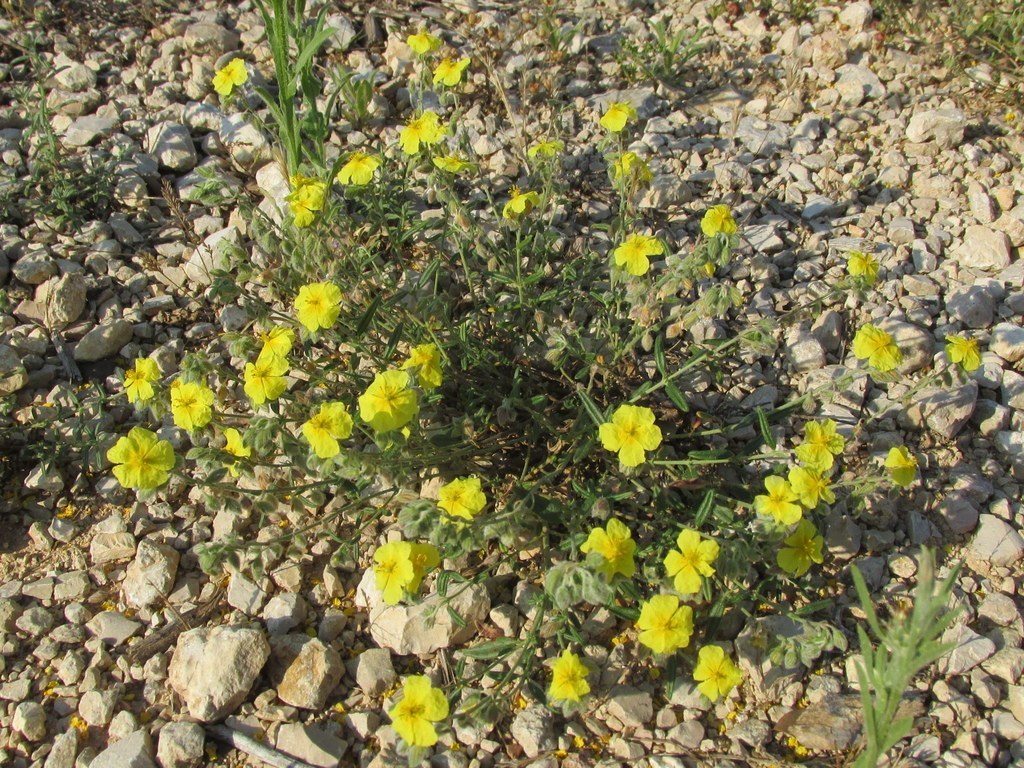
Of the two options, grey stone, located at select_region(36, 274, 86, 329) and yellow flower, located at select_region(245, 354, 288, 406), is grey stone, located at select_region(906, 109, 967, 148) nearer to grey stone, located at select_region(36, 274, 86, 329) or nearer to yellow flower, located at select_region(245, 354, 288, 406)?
yellow flower, located at select_region(245, 354, 288, 406)

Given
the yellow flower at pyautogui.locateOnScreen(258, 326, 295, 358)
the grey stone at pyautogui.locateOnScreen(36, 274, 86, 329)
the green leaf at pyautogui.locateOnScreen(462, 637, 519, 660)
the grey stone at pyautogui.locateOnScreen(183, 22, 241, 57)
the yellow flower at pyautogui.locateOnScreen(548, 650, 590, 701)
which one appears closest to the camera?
the yellow flower at pyautogui.locateOnScreen(548, 650, 590, 701)

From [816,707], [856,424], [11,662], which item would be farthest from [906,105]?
[11,662]

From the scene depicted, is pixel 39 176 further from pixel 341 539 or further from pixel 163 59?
pixel 341 539

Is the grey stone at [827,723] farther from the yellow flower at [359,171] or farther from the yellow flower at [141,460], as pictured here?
the yellow flower at [359,171]

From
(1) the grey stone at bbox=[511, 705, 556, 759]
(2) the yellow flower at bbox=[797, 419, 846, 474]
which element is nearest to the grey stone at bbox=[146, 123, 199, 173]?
(1) the grey stone at bbox=[511, 705, 556, 759]

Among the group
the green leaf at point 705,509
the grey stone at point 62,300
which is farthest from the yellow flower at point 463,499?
the grey stone at point 62,300
